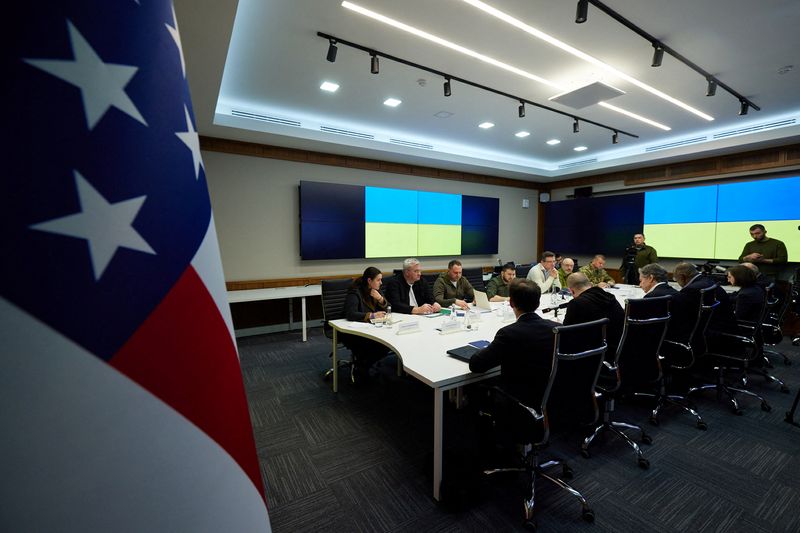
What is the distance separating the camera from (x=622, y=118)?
503 centimetres

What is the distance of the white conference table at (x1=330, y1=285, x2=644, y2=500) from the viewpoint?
2.04 meters

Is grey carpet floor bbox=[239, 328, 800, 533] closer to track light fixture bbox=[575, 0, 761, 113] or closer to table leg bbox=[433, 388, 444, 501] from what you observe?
table leg bbox=[433, 388, 444, 501]

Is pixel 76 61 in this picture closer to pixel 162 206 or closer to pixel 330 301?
A: pixel 162 206

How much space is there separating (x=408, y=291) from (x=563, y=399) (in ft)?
7.61

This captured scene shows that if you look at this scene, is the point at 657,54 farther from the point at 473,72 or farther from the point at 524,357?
the point at 524,357

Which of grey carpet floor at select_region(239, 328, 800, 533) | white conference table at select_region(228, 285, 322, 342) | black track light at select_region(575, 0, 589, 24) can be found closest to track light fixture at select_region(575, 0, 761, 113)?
black track light at select_region(575, 0, 589, 24)

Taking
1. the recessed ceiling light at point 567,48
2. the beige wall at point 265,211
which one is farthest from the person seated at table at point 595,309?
the beige wall at point 265,211

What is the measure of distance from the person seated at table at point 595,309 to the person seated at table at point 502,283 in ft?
5.42

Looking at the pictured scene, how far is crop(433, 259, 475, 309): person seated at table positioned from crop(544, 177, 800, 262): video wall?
4.77m

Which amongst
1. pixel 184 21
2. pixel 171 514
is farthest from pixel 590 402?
pixel 184 21

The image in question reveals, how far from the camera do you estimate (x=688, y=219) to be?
640cm

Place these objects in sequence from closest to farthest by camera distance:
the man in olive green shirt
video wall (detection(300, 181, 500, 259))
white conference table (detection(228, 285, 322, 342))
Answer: white conference table (detection(228, 285, 322, 342)) < the man in olive green shirt < video wall (detection(300, 181, 500, 259))

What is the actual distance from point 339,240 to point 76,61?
17.9ft

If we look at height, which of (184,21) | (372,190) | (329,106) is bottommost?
(372,190)
